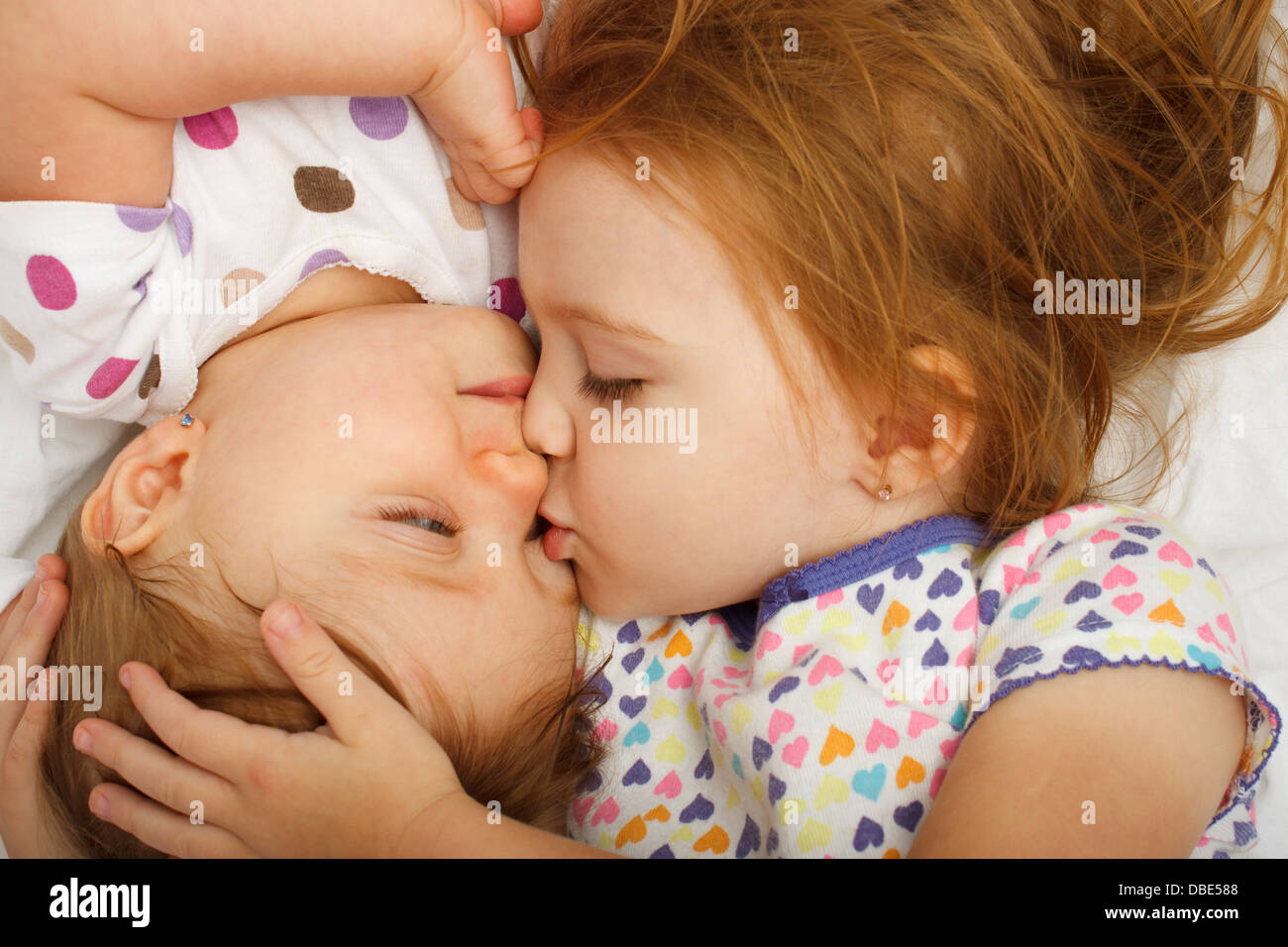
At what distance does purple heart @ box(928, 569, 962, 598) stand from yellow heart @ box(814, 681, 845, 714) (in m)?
0.17

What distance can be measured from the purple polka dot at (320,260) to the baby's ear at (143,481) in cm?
26

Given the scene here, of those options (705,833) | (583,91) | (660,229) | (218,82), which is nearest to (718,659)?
(705,833)

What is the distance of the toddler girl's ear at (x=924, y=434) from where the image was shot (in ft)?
4.03

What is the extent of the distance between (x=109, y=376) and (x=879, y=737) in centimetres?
107

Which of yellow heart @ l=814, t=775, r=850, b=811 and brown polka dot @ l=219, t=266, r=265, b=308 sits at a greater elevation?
brown polka dot @ l=219, t=266, r=265, b=308

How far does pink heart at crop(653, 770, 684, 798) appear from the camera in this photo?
1.40m

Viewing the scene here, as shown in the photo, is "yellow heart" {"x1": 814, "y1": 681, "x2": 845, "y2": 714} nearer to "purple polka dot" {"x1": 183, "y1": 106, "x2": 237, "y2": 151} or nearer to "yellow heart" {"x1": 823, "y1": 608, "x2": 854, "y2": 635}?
"yellow heart" {"x1": 823, "y1": 608, "x2": 854, "y2": 635}

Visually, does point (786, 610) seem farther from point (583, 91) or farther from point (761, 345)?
point (583, 91)

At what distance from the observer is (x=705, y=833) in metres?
1.38

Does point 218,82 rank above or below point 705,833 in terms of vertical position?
above

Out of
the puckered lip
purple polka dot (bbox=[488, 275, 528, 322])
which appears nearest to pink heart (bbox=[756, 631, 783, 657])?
the puckered lip

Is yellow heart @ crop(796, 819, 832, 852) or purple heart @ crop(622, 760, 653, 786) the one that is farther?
purple heart @ crop(622, 760, 653, 786)

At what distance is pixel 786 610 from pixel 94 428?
1077mm

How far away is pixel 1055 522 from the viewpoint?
1317mm
